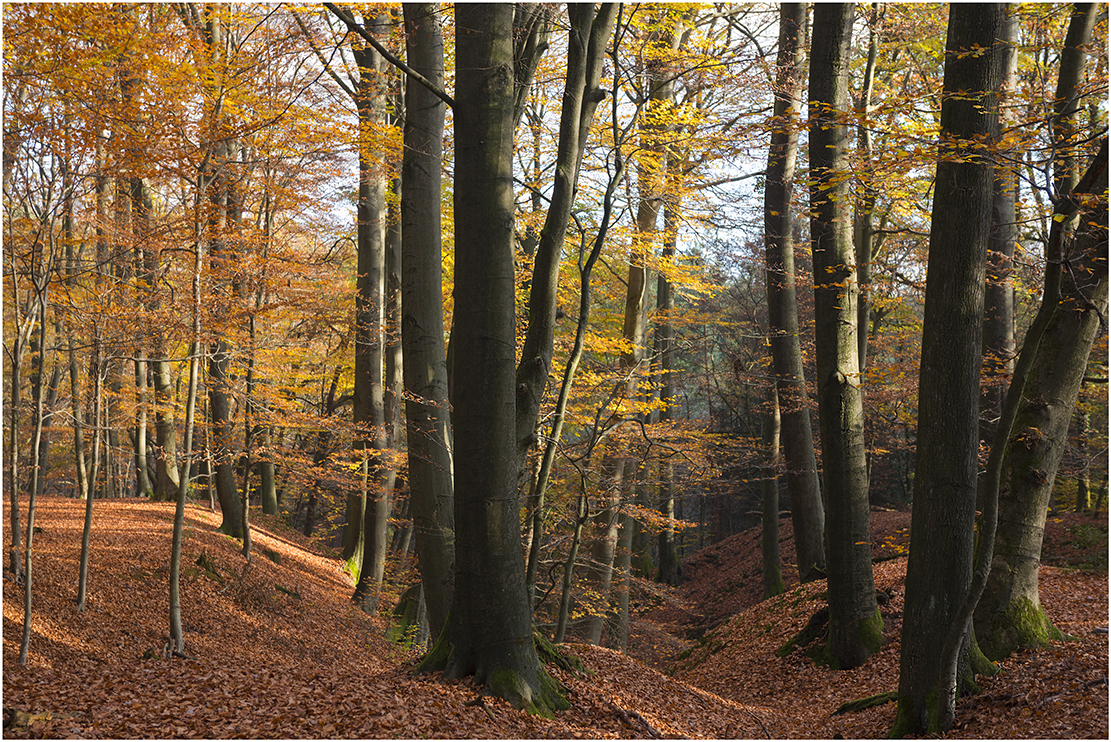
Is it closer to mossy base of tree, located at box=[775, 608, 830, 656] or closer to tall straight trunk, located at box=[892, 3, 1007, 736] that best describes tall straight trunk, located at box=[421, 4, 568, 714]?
tall straight trunk, located at box=[892, 3, 1007, 736]

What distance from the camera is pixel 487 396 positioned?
500cm

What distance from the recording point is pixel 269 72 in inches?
366

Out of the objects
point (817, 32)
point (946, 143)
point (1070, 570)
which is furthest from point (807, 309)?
point (946, 143)

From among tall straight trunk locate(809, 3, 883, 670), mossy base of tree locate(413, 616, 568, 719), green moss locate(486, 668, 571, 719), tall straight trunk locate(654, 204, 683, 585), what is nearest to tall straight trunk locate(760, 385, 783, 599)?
tall straight trunk locate(654, 204, 683, 585)

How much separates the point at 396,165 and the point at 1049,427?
8.79 meters

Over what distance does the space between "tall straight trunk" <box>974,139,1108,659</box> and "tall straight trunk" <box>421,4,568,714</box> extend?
3.47 metres

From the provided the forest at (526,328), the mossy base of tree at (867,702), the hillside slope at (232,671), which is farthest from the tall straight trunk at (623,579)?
the mossy base of tree at (867,702)

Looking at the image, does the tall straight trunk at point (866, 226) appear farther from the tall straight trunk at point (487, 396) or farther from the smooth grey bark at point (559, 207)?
the tall straight trunk at point (487, 396)

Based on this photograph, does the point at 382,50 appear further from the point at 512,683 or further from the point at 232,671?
the point at 232,671

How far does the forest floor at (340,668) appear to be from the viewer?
4348 mm

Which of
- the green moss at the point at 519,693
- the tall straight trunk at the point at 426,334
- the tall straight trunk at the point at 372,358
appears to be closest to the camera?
the green moss at the point at 519,693

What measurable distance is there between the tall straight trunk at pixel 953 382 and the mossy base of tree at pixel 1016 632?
0.75 m

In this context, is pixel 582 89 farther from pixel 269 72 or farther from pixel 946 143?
pixel 269 72

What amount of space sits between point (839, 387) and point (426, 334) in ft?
13.5
